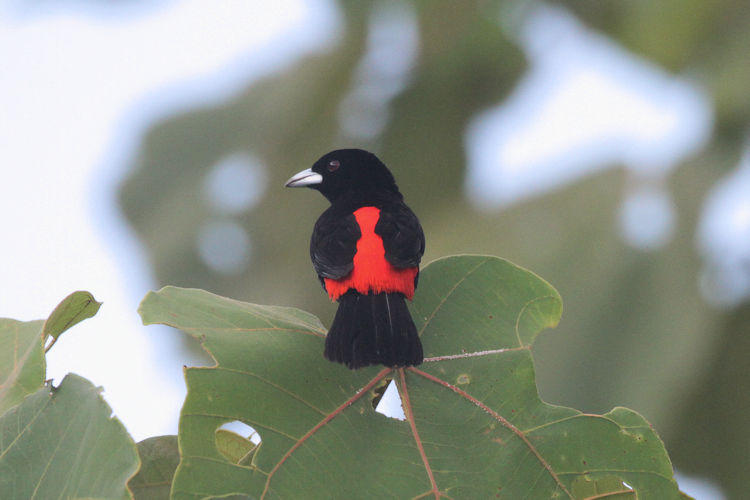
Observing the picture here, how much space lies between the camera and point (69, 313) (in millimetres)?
1893

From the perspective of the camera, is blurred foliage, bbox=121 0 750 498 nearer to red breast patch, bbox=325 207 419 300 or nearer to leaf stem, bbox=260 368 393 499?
red breast patch, bbox=325 207 419 300

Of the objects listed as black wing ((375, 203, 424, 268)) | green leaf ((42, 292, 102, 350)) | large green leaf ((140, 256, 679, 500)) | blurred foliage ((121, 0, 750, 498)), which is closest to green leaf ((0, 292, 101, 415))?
green leaf ((42, 292, 102, 350))

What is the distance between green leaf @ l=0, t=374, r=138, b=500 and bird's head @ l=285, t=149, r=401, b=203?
1240 millimetres

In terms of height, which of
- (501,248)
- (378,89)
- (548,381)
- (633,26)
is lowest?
(548,381)

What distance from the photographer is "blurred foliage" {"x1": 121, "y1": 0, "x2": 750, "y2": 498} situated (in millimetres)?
7309

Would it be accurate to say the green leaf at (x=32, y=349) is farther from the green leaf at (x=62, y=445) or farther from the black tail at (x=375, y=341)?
the black tail at (x=375, y=341)

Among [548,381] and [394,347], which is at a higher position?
[394,347]

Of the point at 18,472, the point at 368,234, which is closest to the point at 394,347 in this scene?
the point at 368,234

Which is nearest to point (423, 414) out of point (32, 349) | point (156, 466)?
point (156, 466)

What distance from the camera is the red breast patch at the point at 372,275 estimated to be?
2180 mm

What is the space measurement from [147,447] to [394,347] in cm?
66

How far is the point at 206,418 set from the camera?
174cm

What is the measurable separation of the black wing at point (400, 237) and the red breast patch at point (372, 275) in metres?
0.02

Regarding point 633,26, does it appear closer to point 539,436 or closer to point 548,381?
point 548,381
